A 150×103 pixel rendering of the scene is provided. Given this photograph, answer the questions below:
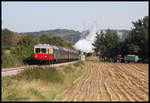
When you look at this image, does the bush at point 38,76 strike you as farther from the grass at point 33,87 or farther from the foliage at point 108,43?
the foliage at point 108,43

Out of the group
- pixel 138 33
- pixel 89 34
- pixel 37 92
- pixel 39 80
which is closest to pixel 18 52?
pixel 39 80

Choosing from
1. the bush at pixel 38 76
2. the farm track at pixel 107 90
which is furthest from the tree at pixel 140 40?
the bush at pixel 38 76

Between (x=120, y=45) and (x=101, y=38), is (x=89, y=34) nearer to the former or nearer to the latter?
(x=101, y=38)

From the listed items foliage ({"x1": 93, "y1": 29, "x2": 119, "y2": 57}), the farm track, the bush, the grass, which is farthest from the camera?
foliage ({"x1": 93, "y1": 29, "x2": 119, "y2": 57})

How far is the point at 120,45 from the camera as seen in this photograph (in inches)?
3716

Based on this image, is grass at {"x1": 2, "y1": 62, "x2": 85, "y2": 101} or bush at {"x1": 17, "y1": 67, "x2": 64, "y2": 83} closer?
grass at {"x1": 2, "y1": 62, "x2": 85, "y2": 101}

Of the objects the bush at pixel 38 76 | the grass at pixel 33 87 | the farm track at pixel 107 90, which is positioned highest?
the bush at pixel 38 76

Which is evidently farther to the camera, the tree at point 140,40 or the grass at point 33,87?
the tree at point 140,40

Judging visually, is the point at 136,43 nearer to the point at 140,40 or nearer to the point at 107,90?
the point at 140,40

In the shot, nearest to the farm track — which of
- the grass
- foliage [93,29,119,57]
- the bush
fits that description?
the grass

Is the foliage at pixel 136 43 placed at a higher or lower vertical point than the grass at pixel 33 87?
higher

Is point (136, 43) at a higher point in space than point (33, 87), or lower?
higher

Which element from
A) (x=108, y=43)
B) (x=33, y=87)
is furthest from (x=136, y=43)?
(x=33, y=87)

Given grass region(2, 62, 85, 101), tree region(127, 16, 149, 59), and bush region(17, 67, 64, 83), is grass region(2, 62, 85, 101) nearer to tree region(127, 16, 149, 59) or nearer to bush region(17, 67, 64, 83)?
bush region(17, 67, 64, 83)
